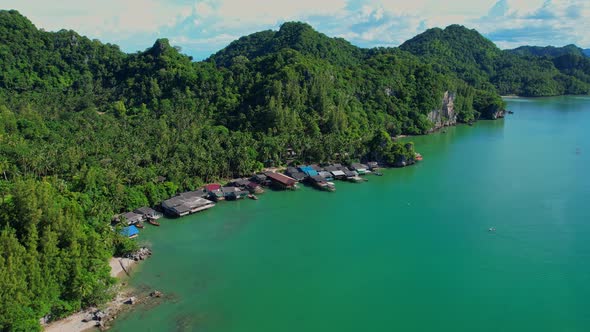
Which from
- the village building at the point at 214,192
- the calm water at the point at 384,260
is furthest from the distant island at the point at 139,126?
the calm water at the point at 384,260

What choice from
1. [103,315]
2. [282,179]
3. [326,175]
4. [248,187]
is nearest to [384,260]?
[282,179]

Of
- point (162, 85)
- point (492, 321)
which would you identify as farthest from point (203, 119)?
point (492, 321)

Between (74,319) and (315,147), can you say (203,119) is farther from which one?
(74,319)

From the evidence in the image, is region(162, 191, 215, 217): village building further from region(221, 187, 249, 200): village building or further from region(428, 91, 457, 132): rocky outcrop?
region(428, 91, 457, 132): rocky outcrop

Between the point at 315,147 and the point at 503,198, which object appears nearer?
the point at 503,198

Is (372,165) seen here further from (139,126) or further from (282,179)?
(139,126)

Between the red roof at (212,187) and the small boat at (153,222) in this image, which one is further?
the red roof at (212,187)

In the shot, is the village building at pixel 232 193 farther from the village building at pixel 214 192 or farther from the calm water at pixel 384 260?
the calm water at pixel 384 260
